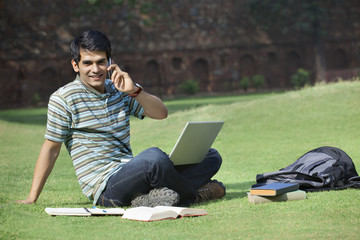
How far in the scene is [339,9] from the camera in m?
43.9

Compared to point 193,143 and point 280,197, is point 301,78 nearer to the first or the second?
point 280,197

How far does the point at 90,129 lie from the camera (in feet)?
20.4

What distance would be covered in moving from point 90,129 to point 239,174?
3.62 meters

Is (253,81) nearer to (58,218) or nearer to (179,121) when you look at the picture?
(179,121)

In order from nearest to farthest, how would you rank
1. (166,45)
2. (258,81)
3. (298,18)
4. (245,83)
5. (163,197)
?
(163,197), (245,83), (258,81), (166,45), (298,18)

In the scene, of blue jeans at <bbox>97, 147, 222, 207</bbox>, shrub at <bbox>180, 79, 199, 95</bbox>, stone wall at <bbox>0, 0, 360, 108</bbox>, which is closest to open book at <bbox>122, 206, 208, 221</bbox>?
blue jeans at <bbox>97, 147, 222, 207</bbox>

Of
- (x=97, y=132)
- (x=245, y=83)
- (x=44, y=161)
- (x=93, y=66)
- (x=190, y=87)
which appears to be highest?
(x=93, y=66)

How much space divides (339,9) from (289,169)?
38403 millimetres

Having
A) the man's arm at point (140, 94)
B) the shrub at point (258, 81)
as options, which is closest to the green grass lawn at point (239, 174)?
the man's arm at point (140, 94)

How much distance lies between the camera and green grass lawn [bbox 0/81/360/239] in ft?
16.7

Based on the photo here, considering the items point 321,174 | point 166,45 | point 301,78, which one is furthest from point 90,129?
point 166,45

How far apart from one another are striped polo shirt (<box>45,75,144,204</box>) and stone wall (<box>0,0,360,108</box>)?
30426 mm

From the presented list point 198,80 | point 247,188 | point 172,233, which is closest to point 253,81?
point 198,80

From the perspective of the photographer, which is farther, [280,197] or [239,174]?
[239,174]
